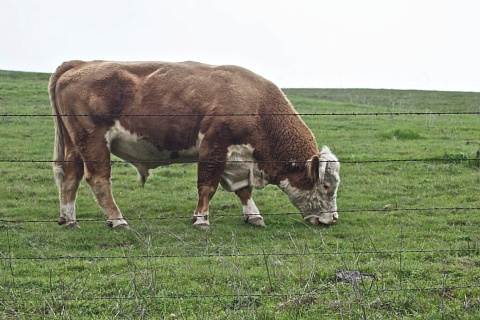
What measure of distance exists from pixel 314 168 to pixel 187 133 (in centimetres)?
217

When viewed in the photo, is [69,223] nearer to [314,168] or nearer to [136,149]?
[136,149]

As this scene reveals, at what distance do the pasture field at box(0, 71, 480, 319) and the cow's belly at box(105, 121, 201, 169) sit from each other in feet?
3.12

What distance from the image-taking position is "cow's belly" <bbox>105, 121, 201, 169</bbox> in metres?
11.1

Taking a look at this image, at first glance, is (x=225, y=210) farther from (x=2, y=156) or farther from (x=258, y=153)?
(x=2, y=156)

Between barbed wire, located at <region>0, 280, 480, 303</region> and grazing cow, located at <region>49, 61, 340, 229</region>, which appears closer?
barbed wire, located at <region>0, 280, 480, 303</region>

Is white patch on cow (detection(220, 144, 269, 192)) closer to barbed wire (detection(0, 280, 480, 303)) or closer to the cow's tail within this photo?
the cow's tail

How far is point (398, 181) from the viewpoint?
13844 mm

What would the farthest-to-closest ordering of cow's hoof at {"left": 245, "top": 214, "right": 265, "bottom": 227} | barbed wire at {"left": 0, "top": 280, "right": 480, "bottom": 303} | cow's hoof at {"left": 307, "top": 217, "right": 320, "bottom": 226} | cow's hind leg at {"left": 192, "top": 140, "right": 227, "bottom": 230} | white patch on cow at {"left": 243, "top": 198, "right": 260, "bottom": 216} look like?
white patch on cow at {"left": 243, "top": 198, "right": 260, "bottom": 216}
cow's hoof at {"left": 307, "top": 217, "right": 320, "bottom": 226}
cow's hind leg at {"left": 192, "top": 140, "right": 227, "bottom": 230}
cow's hoof at {"left": 245, "top": 214, "right": 265, "bottom": 227}
barbed wire at {"left": 0, "top": 280, "right": 480, "bottom": 303}

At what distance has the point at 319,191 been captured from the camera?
37.0 feet

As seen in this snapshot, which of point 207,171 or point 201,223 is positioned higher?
point 207,171

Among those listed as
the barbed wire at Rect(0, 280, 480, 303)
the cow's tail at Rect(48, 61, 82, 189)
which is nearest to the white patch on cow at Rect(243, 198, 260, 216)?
the cow's tail at Rect(48, 61, 82, 189)

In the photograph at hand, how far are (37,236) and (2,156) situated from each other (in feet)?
24.4

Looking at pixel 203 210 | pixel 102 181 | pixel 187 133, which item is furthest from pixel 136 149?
pixel 203 210

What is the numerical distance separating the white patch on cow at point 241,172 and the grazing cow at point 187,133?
17 millimetres
